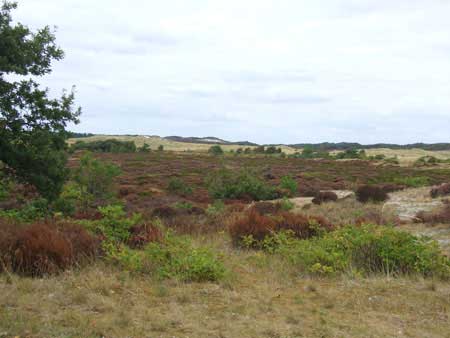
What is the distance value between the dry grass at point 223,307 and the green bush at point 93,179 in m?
12.1

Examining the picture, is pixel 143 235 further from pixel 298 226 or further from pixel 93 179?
pixel 93 179

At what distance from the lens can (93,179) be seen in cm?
1814

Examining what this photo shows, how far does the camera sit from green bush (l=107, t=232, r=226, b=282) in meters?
5.56

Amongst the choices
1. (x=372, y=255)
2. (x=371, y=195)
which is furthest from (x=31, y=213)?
(x=371, y=195)

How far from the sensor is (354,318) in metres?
4.47

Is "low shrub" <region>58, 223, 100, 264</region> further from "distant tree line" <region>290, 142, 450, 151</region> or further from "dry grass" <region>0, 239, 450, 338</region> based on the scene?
"distant tree line" <region>290, 142, 450, 151</region>

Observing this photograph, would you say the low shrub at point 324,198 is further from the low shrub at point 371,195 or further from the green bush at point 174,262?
the green bush at point 174,262

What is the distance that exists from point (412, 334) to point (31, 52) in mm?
7255

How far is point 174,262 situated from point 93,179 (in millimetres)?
13240

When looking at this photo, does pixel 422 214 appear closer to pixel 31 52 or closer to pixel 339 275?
pixel 339 275

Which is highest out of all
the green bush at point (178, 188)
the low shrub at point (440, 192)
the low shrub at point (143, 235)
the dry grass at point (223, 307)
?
the low shrub at point (440, 192)

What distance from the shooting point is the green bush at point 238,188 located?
2344 cm

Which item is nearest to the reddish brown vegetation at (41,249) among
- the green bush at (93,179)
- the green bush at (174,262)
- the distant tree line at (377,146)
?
the green bush at (174,262)

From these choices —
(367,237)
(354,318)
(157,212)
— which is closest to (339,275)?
(367,237)
